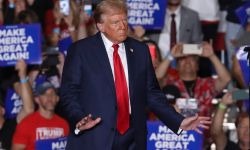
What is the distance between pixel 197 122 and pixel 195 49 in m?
3.37

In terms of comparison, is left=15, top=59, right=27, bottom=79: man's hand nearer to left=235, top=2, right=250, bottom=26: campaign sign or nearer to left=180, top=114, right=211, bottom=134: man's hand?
left=235, top=2, right=250, bottom=26: campaign sign

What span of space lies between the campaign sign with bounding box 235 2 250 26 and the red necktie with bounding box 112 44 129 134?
3618 mm

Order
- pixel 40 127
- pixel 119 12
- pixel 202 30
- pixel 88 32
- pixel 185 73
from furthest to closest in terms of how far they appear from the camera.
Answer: pixel 202 30
pixel 88 32
pixel 185 73
pixel 40 127
pixel 119 12

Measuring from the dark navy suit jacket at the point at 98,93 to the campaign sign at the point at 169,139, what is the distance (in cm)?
154

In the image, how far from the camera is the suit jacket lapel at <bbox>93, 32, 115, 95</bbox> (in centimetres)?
539

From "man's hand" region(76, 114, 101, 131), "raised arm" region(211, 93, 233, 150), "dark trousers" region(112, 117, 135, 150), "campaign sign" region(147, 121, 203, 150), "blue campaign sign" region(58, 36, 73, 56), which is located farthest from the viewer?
"blue campaign sign" region(58, 36, 73, 56)

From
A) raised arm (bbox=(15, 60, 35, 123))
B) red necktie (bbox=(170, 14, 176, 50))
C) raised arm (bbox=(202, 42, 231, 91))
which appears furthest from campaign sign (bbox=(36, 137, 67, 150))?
red necktie (bbox=(170, 14, 176, 50))

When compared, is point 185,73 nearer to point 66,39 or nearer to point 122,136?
point 66,39

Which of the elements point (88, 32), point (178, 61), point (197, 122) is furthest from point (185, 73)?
point (197, 122)

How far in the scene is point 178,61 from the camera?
8.86 metres

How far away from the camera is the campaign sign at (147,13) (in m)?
9.20

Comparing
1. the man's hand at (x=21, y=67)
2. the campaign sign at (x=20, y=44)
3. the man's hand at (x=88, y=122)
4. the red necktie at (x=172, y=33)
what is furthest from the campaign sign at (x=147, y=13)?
the man's hand at (x=88, y=122)

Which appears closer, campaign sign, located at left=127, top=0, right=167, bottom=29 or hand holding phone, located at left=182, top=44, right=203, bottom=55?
hand holding phone, located at left=182, top=44, right=203, bottom=55

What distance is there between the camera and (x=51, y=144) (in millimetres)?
7578
